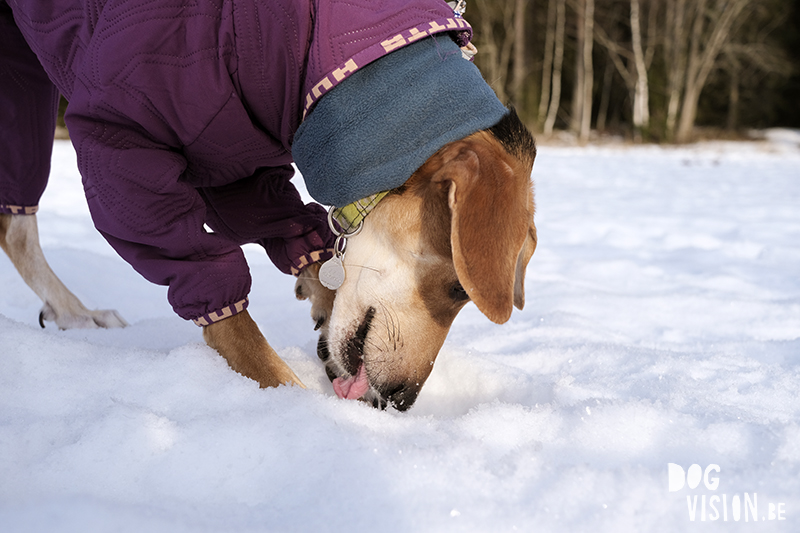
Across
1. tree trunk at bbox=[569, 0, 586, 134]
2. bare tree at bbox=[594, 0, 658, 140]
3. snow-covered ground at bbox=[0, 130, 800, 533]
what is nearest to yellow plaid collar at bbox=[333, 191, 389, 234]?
snow-covered ground at bbox=[0, 130, 800, 533]

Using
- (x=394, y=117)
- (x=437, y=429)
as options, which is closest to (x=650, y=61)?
(x=394, y=117)

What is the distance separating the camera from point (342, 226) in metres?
2.10

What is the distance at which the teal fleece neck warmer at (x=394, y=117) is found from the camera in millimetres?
1773

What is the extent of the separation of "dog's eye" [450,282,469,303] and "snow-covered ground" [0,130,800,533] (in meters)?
0.32

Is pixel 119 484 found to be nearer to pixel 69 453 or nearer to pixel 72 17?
pixel 69 453

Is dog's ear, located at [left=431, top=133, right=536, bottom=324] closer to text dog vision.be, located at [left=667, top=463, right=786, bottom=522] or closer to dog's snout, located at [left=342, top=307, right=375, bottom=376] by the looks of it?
dog's snout, located at [left=342, top=307, right=375, bottom=376]

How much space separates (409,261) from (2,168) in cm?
181

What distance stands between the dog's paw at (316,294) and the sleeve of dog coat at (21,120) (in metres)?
1.23

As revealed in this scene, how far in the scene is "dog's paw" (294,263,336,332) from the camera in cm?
241

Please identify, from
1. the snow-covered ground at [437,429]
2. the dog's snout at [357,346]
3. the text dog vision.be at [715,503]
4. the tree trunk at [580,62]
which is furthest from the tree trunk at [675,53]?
the text dog vision.be at [715,503]

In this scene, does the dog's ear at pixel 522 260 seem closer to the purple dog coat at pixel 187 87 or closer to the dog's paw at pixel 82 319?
the purple dog coat at pixel 187 87

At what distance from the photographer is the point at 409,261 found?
6.54 ft

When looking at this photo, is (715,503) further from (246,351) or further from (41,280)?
(41,280)

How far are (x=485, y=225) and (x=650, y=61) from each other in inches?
823
